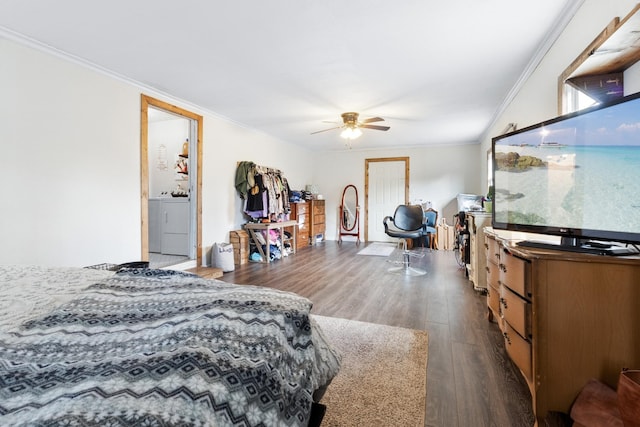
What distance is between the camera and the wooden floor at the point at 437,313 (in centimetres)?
146

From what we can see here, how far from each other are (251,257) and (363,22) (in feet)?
12.8

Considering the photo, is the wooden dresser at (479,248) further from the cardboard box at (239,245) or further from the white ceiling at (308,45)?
the cardboard box at (239,245)

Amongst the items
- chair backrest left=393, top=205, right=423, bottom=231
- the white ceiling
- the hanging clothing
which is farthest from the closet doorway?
chair backrest left=393, top=205, right=423, bottom=231

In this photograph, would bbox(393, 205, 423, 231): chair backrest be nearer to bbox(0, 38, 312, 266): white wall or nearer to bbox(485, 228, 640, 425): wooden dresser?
bbox(485, 228, 640, 425): wooden dresser

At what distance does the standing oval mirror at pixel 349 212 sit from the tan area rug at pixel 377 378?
16.9 ft

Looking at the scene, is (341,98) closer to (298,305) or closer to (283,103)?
(283,103)

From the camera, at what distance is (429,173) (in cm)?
686

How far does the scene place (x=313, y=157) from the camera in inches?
308

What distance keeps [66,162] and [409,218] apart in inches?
161

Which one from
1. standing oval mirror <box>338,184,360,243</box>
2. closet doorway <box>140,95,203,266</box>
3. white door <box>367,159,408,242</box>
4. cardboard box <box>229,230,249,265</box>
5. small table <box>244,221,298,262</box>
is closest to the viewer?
closet doorway <box>140,95,203,266</box>

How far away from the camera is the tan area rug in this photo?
54.1 inches

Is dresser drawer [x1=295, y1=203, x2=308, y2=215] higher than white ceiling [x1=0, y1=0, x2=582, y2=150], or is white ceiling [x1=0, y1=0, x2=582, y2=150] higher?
white ceiling [x1=0, y1=0, x2=582, y2=150]

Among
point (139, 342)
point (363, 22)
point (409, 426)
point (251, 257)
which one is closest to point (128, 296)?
point (139, 342)

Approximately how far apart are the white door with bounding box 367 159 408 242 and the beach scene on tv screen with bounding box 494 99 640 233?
523 cm
